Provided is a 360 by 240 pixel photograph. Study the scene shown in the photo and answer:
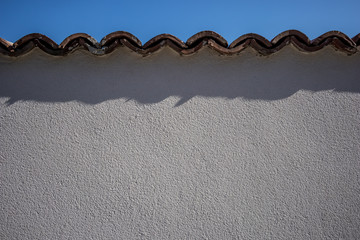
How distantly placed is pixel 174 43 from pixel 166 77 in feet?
1.03

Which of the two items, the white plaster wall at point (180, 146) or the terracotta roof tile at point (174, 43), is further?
the terracotta roof tile at point (174, 43)

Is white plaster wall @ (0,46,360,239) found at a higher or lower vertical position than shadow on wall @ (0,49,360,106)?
lower

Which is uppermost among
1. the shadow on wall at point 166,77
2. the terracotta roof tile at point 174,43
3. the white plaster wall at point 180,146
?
the terracotta roof tile at point 174,43

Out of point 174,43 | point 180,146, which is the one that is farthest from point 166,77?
point 180,146

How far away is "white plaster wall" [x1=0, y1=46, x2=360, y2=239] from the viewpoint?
219cm

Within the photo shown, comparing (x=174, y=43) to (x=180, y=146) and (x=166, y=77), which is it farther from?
(x=180, y=146)

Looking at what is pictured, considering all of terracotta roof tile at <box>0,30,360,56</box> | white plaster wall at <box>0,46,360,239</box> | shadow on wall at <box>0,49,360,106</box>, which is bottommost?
white plaster wall at <box>0,46,360,239</box>

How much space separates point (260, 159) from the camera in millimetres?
2273

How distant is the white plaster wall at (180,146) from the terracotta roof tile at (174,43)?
101 mm

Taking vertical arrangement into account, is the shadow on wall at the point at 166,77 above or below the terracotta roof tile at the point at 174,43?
below

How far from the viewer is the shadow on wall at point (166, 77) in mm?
2369

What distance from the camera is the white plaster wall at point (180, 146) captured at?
2186 mm

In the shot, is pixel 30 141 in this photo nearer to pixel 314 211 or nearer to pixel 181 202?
pixel 181 202

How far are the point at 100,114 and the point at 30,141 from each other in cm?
65
